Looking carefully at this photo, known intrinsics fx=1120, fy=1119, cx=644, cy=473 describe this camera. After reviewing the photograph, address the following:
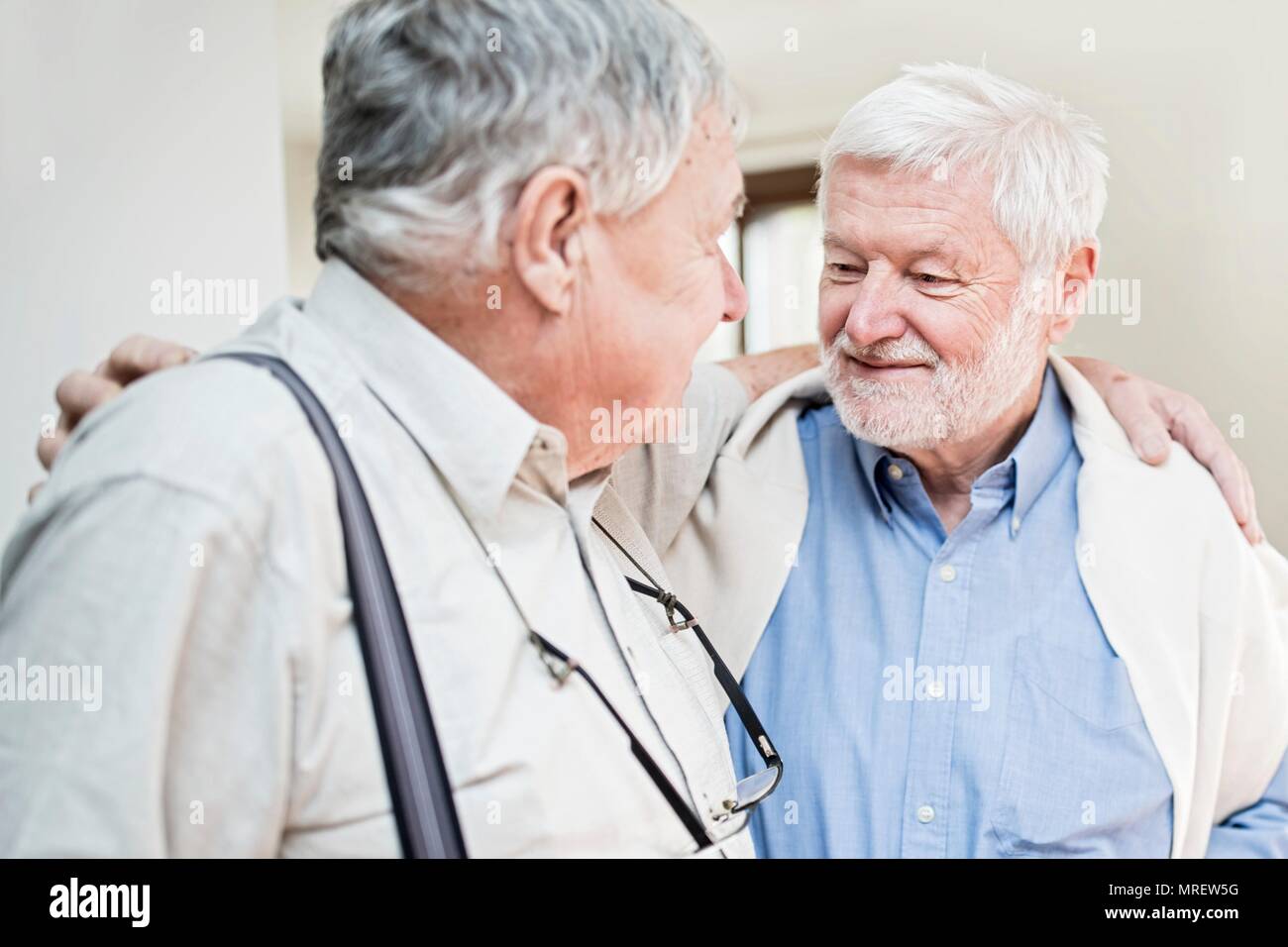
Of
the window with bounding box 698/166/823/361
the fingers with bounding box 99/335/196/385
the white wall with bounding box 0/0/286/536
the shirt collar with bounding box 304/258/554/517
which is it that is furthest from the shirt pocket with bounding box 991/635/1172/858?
the window with bounding box 698/166/823/361

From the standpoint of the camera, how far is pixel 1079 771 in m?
1.22

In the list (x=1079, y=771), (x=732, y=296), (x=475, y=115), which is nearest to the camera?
(x=475, y=115)

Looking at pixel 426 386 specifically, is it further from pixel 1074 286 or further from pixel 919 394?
pixel 1074 286

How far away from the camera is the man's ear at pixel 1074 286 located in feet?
4.74

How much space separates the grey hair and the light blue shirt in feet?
2.10

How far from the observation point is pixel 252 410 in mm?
753

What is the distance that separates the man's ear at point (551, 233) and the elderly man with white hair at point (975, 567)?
1.64 feet

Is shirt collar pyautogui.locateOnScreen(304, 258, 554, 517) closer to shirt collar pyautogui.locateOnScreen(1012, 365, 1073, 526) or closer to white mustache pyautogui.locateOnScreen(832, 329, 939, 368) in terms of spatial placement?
white mustache pyautogui.locateOnScreen(832, 329, 939, 368)

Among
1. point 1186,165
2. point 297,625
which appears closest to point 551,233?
point 297,625

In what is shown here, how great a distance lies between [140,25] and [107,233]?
266 mm

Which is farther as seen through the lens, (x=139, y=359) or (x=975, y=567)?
(x=975, y=567)

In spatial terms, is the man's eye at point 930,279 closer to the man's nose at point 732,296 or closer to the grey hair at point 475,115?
the man's nose at point 732,296

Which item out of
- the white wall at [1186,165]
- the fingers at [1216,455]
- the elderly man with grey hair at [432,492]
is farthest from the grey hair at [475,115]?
the white wall at [1186,165]

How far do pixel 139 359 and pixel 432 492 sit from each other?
332 mm
